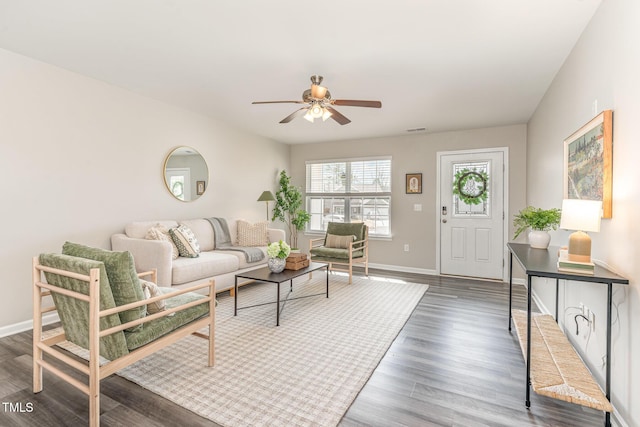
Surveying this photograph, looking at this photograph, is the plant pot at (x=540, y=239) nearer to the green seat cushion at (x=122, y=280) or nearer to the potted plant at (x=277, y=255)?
the potted plant at (x=277, y=255)

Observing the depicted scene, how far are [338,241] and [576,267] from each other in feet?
11.7

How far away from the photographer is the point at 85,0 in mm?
2064

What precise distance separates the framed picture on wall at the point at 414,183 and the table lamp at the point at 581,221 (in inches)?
144

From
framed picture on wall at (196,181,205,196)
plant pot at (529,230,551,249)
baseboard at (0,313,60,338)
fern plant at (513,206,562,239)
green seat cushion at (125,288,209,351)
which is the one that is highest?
framed picture on wall at (196,181,205,196)

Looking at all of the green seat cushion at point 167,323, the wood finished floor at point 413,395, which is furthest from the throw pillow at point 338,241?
the green seat cushion at point 167,323

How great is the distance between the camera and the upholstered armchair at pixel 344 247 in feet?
15.4

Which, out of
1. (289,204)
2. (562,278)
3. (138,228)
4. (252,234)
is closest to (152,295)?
(138,228)

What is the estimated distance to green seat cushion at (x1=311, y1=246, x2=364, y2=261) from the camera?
4.69 metres

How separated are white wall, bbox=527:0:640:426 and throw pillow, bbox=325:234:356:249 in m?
2.87

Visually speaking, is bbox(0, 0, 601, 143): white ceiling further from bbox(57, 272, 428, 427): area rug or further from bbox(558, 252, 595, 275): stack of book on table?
bbox(57, 272, 428, 427): area rug

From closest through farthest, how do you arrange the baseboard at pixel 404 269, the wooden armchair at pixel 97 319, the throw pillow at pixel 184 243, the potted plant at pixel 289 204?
1. the wooden armchair at pixel 97 319
2. the throw pillow at pixel 184 243
3. the baseboard at pixel 404 269
4. the potted plant at pixel 289 204

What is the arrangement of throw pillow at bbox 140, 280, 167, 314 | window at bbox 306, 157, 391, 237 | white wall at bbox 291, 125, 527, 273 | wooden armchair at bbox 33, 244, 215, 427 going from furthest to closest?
window at bbox 306, 157, 391, 237 < white wall at bbox 291, 125, 527, 273 < throw pillow at bbox 140, 280, 167, 314 < wooden armchair at bbox 33, 244, 215, 427

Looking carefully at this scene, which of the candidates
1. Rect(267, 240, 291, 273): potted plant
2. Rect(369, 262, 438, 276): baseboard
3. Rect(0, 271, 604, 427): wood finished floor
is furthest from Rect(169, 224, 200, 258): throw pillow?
Rect(369, 262, 438, 276): baseboard

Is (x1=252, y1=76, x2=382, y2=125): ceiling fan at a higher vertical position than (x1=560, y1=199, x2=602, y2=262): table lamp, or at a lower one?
higher
